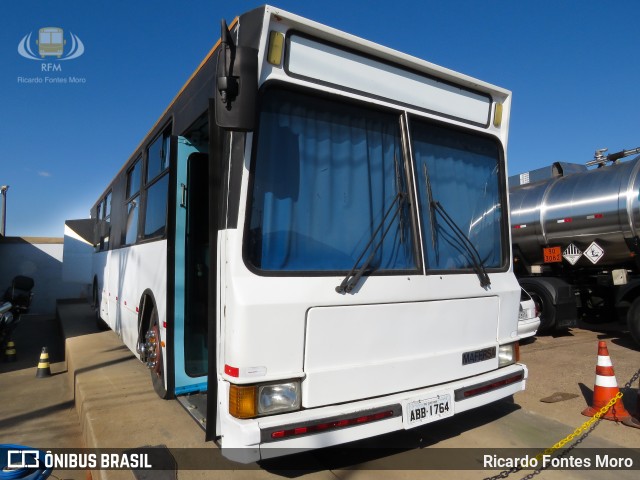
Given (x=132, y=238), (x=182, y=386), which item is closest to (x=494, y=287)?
(x=182, y=386)

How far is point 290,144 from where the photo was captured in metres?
2.83

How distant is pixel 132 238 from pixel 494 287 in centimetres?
414

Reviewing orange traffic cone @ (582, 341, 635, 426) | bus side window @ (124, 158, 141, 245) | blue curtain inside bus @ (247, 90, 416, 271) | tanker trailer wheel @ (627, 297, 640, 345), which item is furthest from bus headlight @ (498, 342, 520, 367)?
tanker trailer wheel @ (627, 297, 640, 345)

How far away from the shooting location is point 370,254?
2.97m

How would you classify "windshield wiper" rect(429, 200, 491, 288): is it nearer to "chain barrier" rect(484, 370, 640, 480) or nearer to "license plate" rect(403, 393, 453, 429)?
"license plate" rect(403, 393, 453, 429)

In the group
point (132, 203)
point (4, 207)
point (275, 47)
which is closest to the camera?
point (275, 47)

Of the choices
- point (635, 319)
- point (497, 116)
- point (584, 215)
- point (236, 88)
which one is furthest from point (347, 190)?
point (584, 215)

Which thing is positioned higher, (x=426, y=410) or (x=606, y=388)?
(x=426, y=410)

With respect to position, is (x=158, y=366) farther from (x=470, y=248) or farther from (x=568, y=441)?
(x=568, y=441)

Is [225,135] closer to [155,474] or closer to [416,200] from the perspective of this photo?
[416,200]

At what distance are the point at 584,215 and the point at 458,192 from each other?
579 centimetres

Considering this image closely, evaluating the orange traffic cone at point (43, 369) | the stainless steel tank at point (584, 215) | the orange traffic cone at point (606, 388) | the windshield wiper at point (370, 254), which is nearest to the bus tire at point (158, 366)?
the windshield wiper at point (370, 254)

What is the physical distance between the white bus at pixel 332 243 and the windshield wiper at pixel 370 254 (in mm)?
14

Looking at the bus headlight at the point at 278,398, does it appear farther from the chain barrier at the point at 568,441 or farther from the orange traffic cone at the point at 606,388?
the orange traffic cone at the point at 606,388
